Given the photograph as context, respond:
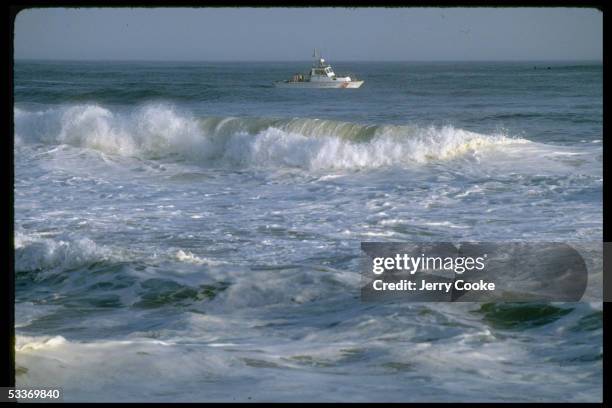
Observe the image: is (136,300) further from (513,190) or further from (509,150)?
(509,150)

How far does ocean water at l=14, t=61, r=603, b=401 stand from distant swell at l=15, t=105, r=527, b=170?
53mm

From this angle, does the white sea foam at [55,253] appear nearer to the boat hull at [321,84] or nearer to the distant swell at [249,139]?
the distant swell at [249,139]

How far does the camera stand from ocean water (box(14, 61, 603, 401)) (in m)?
3.31

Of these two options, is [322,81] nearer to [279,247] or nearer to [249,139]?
[249,139]

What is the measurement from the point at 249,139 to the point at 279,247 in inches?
288

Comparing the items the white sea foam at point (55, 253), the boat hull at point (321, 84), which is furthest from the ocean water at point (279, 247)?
the boat hull at point (321, 84)

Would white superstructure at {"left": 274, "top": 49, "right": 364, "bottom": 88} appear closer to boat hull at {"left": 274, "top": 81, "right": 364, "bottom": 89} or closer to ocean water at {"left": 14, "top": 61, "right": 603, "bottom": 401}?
boat hull at {"left": 274, "top": 81, "right": 364, "bottom": 89}

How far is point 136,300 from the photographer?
212 inches

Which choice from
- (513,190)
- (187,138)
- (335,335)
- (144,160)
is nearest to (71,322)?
(335,335)

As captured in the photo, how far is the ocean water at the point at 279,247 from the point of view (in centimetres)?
331

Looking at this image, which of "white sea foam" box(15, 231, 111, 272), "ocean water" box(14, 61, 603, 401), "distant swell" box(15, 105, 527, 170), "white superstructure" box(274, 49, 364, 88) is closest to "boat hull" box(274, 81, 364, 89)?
"white superstructure" box(274, 49, 364, 88)

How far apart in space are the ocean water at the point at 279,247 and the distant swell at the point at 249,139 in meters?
0.05

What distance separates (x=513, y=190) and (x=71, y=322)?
5.66m

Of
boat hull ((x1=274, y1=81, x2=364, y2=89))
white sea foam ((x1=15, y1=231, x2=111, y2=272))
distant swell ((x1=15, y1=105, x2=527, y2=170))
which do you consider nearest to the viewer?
white sea foam ((x1=15, y1=231, x2=111, y2=272))
